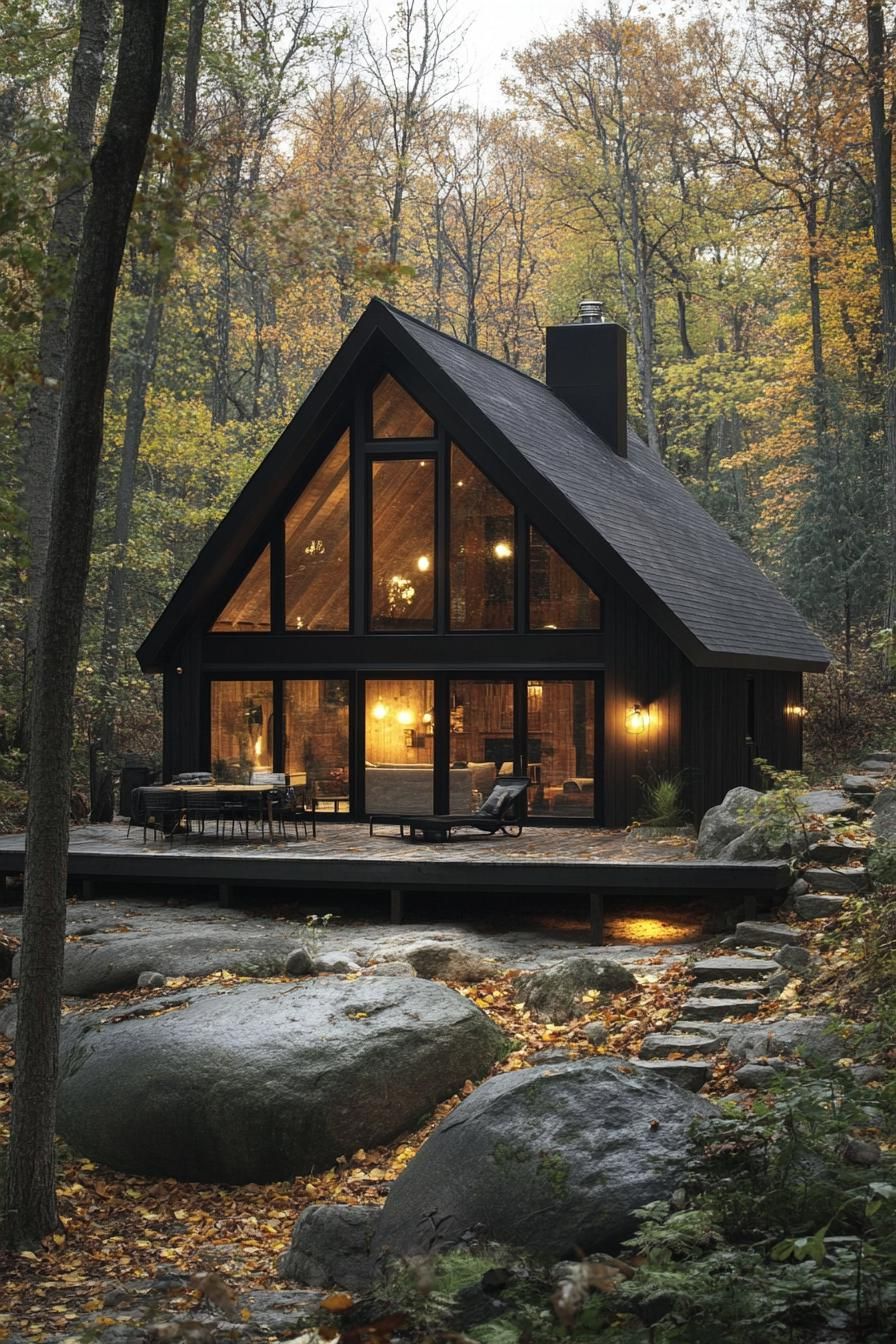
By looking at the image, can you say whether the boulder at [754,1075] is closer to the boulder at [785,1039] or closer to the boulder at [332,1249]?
the boulder at [785,1039]

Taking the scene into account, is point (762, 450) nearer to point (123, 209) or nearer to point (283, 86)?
point (283, 86)

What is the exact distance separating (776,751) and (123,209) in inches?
571

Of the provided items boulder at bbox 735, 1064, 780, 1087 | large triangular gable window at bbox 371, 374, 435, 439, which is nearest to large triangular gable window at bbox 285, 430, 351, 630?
large triangular gable window at bbox 371, 374, 435, 439

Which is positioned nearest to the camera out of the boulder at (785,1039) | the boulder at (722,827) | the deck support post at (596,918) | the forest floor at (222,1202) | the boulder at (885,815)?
the forest floor at (222,1202)

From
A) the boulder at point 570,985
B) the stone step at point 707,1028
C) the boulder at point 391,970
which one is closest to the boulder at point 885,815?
the boulder at point 570,985

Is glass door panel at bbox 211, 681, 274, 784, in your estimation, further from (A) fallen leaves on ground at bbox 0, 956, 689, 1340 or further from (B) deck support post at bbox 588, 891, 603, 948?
(A) fallen leaves on ground at bbox 0, 956, 689, 1340

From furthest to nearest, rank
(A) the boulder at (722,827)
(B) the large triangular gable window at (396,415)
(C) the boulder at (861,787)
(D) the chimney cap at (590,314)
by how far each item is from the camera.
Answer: (D) the chimney cap at (590,314), (B) the large triangular gable window at (396,415), (C) the boulder at (861,787), (A) the boulder at (722,827)

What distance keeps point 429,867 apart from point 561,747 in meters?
4.02

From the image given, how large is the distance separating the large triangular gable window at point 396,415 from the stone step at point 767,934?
26.6 feet

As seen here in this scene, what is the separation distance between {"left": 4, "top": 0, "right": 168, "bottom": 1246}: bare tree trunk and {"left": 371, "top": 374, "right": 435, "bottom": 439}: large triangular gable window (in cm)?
1046

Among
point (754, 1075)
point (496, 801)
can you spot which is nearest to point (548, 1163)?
point (754, 1075)

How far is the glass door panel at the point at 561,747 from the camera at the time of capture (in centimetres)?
1600

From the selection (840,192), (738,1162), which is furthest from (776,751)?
(738,1162)

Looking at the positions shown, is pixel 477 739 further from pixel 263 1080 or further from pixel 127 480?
pixel 263 1080
